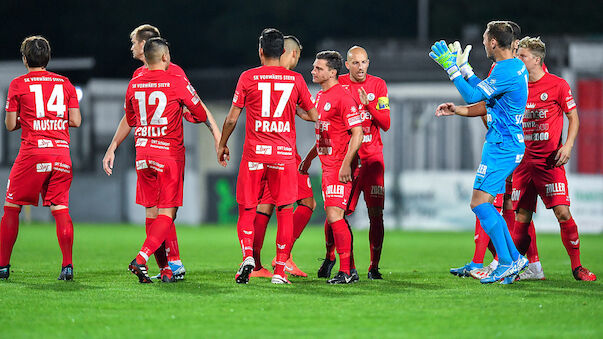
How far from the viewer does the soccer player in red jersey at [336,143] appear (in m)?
8.60

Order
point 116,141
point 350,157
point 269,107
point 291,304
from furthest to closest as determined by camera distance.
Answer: point 116,141 < point 269,107 < point 350,157 < point 291,304

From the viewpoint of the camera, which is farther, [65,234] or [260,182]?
[65,234]

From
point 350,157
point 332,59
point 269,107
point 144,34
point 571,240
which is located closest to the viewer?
point 350,157

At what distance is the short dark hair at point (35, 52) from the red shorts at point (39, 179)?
2.93ft

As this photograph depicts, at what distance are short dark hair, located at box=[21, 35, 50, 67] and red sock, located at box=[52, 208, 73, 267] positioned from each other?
1423 mm

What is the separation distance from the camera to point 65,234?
8.90 metres

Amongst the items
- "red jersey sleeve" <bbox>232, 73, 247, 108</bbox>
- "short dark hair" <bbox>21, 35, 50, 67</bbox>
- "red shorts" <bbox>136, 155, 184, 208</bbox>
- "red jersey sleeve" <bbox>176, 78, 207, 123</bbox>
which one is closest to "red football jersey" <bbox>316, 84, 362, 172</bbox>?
"red jersey sleeve" <bbox>232, 73, 247, 108</bbox>

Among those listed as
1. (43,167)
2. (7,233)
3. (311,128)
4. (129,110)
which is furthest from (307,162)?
(311,128)

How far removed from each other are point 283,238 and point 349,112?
128 cm

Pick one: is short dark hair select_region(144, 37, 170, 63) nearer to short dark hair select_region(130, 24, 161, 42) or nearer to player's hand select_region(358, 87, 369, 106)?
short dark hair select_region(130, 24, 161, 42)

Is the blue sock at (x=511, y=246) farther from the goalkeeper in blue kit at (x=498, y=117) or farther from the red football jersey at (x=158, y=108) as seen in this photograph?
the red football jersey at (x=158, y=108)

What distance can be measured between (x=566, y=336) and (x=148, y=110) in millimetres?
4330

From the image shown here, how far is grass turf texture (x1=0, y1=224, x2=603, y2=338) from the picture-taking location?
19.7 feet

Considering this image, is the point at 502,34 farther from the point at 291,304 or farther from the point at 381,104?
the point at 291,304
